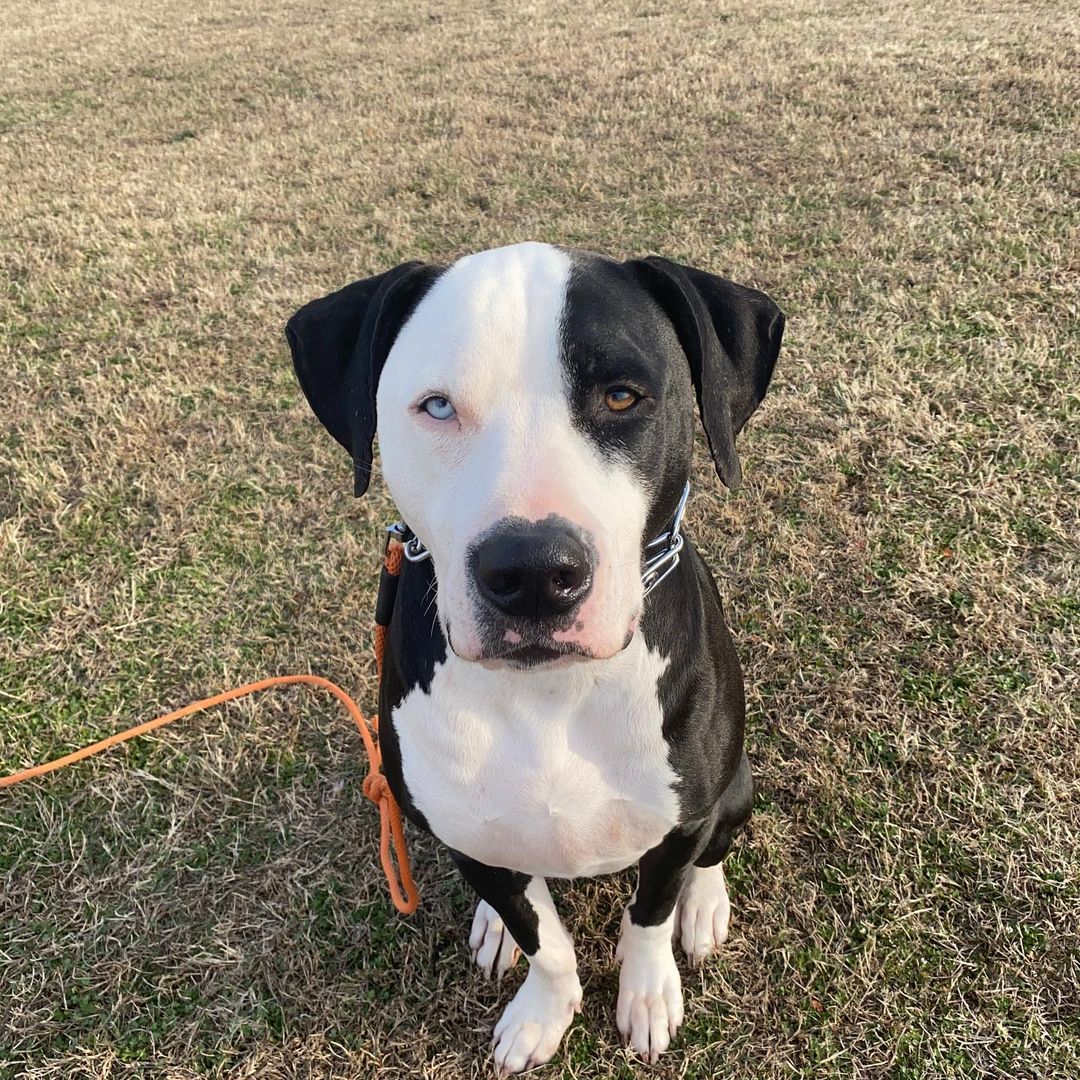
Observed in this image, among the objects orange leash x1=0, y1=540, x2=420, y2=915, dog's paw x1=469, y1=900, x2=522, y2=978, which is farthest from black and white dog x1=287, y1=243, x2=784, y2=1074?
orange leash x1=0, y1=540, x2=420, y2=915

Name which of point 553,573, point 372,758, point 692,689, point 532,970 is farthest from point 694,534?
point 553,573

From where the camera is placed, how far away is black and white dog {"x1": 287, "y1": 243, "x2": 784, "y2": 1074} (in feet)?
5.14

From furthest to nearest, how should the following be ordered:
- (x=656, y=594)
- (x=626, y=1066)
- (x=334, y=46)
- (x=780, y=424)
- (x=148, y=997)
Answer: (x=334, y=46), (x=780, y=424), (x=148, y=997), (x=626, y=1066), (x=656, y=594)

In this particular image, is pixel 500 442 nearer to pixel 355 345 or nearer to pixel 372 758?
pixel 355 345

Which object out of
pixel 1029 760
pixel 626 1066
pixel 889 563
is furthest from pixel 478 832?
pixel 889 563

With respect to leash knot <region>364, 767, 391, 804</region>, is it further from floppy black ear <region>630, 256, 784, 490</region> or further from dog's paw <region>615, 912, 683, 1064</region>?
floppy black ear <region>630, 256, 784, 490</region>

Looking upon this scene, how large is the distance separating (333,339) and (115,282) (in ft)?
15.7

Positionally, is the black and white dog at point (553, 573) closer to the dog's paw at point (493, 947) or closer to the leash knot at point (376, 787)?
the dog's paw at point (493, 947)

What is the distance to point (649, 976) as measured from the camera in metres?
2.40

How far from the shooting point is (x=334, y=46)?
1141 cm

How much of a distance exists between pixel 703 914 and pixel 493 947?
23.6 inches

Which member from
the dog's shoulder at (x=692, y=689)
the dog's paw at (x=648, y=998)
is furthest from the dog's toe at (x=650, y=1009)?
the dog's shoulder at (x=692, y=689)

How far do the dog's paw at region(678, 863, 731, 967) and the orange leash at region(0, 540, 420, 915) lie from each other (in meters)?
0.79

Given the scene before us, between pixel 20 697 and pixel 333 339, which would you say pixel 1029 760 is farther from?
pixel 20 697
